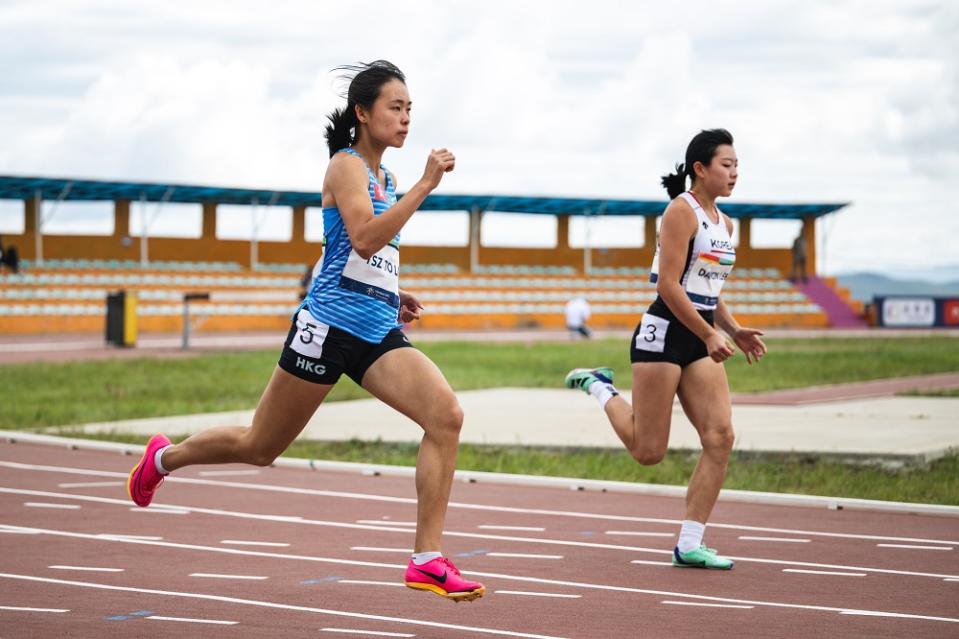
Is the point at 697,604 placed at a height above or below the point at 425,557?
below

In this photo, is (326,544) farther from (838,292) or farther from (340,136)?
(838,292)

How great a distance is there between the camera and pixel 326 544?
8.34 meters

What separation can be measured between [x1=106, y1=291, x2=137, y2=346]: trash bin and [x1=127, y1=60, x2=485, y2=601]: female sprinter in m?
28.9

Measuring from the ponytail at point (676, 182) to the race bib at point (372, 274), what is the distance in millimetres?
2367

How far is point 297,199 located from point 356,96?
55.4 metres

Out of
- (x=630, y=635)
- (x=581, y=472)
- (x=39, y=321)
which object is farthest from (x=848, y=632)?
(x=39, y=321)

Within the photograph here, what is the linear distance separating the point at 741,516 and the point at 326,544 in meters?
2.77

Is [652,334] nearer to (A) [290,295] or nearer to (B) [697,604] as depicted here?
(B) [697,604]

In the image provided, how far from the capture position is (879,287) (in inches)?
4537

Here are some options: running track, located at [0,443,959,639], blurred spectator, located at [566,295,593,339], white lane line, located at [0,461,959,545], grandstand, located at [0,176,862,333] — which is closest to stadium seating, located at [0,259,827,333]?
grandstand, located at [0,176,862,333]

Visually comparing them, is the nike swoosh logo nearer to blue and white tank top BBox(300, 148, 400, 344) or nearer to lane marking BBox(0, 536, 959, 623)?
blue and white tank top BBox(300, 148, 400, 344)

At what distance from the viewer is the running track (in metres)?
6.09

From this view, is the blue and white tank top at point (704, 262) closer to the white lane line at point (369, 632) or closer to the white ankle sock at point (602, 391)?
the white ankle sock at point (602, 391)

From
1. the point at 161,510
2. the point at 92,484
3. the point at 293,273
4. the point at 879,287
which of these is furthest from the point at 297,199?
the point at 879,287
